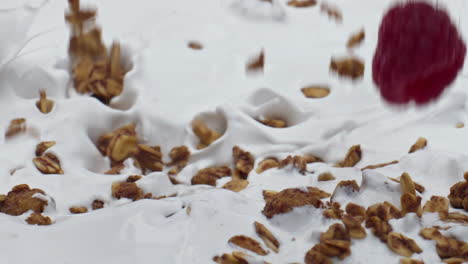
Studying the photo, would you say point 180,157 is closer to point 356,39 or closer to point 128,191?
point 128,191

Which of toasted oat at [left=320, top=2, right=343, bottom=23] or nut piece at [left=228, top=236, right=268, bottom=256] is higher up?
toasted oat at [left=320, top=2, right=343, bottom=23]

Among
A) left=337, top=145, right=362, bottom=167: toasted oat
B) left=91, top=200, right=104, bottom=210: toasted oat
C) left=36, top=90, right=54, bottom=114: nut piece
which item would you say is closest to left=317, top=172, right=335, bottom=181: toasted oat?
left=337, top=145, right=362, bottom=167: toasted oat

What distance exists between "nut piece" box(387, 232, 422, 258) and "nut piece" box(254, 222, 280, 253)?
11 cm

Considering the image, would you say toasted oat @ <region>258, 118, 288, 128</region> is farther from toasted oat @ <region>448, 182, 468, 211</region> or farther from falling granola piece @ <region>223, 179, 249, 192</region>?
toasted oat @ <region>448, 182, 468, 211</region>

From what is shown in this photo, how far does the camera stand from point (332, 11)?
4.00 feet

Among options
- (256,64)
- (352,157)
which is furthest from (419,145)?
(256,64)

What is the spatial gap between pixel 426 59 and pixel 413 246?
20cm

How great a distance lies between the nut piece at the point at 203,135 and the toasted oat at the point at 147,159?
64 mm

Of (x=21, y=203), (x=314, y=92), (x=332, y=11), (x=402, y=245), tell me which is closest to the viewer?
(x=402, y=245)

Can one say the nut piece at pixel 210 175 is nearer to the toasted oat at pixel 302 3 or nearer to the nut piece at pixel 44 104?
the nut piece at pixel 44 104

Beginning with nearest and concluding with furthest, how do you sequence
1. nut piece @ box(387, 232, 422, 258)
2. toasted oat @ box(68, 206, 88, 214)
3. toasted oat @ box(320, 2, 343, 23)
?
nut piece @ box(387, 232, 422, 258), toasted oat @ box(68, 206, 88, 214), toasted oat @ box(320, 2, 343, 23)

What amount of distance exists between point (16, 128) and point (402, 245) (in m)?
0.54

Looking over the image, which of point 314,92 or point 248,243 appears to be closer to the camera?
point 248,243

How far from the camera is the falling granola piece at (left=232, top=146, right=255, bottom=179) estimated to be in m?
0.93
